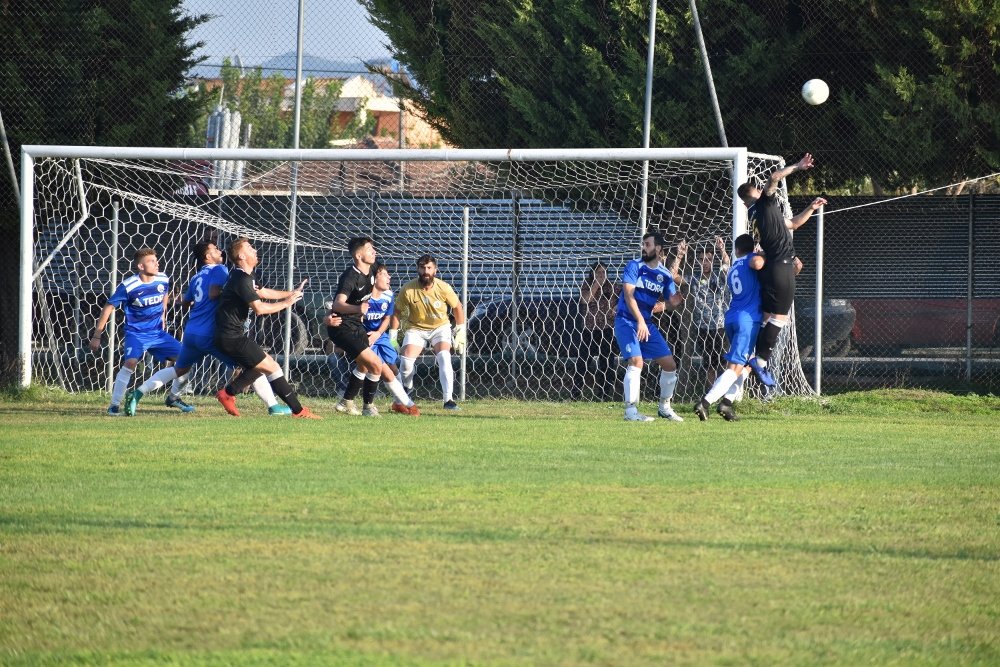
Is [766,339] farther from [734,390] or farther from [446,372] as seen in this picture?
[446,372]

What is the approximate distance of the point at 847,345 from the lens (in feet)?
58.5

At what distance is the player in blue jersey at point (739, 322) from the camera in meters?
12.7

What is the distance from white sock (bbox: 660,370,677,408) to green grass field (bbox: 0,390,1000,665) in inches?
106

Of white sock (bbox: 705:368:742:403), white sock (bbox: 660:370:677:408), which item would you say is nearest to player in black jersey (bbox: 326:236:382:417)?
white sock (bbox: 660:370:677:408)

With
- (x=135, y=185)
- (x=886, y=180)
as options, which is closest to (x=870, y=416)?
(x=886, y=180)

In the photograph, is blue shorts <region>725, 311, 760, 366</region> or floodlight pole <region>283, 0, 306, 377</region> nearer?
blue shorts <region>725, 311, 760, 366</region>

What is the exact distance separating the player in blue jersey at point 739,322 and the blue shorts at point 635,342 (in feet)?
→ 2.61

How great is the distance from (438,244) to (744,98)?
507 cm

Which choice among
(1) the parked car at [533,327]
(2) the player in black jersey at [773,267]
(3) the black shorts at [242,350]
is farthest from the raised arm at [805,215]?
(1) the parked car at [533,327]

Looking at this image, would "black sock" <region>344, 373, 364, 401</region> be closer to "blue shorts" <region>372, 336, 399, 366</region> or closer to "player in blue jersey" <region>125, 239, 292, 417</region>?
"blue shorts" <region>372, 336, 399, 366</region>

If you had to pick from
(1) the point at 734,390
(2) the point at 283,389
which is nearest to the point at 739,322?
(1) the point at 734,390

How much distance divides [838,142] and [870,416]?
15.7ft

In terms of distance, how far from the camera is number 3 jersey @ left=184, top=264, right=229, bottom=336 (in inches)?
505

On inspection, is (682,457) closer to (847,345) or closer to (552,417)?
(552,417)
